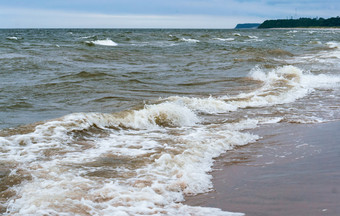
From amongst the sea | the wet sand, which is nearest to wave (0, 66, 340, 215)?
the sea

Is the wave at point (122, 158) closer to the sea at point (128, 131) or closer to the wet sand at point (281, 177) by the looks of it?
the sea at point (128, 131)

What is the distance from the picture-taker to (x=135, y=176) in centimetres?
427

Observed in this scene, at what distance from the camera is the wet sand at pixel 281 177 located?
3.41m

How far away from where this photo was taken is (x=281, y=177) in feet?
13.6

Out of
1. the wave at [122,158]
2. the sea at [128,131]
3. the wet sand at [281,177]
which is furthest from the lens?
the sea at [128,131]

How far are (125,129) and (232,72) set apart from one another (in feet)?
32.1

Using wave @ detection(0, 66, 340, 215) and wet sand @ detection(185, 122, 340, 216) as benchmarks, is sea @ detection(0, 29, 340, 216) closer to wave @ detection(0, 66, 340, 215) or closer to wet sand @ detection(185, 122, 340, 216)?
wave @ detection(0, 66, 340, 215)

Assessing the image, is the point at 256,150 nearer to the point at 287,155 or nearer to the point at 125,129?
the point at 287,155

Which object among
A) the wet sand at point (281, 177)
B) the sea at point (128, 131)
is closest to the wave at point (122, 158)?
the sea at point (128, 131)

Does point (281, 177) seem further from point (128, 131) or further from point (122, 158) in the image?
point (128, 131)

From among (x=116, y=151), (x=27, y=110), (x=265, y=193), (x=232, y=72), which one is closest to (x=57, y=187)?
(x=116, y=151)

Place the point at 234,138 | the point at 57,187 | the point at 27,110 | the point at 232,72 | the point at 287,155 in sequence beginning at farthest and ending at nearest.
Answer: the point at 232,72 → the point at 27,110 → the point at 234,138 → the point at 287,155 → the point at 57,187

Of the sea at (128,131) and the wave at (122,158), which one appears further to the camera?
the sea at (128,131)

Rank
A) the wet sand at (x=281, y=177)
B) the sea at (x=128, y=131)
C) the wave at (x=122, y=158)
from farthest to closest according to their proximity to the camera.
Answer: the sea at (x=128, y=131)
the wave at (x=122, y=158)
the wet sand at (x=281, y=177)
